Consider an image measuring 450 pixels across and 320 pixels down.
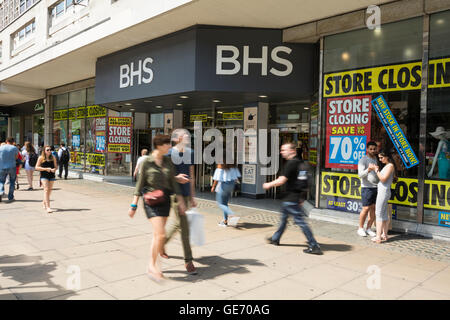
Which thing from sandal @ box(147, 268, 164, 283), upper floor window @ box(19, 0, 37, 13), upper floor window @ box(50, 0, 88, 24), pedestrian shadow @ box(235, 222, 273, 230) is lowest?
pedestrian shadow @ box(235, 222, 273, 230)

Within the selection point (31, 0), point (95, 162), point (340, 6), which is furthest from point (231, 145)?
point (31, 0)

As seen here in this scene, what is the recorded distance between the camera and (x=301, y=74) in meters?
9.75

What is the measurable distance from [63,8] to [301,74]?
460 inches

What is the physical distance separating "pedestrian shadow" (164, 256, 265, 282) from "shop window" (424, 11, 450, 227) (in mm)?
4016

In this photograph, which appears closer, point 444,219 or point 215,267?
point 215,267

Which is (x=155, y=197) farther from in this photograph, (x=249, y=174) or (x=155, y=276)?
(x=249, y=174)

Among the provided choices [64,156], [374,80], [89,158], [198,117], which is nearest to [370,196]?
[374,80]

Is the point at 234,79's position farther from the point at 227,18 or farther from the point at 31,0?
the point at 31,0

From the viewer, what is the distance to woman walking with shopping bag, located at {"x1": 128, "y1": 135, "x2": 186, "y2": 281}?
14.6 feet

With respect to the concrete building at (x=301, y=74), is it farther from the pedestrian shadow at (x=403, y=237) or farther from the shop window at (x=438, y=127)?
the pedestrian shadow at (x=403, y=237)

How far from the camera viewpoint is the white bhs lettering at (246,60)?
966 centimetres

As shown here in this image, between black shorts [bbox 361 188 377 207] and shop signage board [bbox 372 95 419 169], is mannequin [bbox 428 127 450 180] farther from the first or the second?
black shorts [bbox 361 188 377 207]

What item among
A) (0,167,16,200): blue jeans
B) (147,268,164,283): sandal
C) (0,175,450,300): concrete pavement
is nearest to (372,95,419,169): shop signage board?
(0,175,450,300): concrete pavement

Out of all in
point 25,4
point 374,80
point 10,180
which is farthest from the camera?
point 25,4
